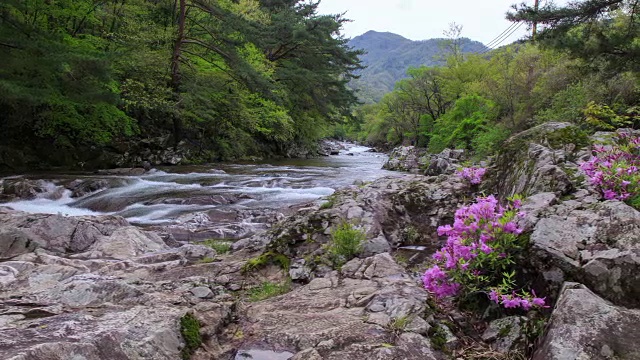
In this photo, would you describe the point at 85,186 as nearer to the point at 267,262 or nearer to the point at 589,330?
the point at 267,262

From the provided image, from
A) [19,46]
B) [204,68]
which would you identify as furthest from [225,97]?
[19,46]

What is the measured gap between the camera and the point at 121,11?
65.8ft

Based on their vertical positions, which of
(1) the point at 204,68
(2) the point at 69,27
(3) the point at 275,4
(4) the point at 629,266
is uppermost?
(3) the point at 275,4

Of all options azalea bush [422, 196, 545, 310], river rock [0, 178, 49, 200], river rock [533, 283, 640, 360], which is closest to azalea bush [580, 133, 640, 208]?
azalea bush [422, 196, 545, 310]

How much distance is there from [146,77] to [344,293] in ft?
63.9

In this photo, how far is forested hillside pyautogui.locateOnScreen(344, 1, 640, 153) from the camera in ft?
28.4

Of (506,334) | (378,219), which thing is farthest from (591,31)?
(506,334)

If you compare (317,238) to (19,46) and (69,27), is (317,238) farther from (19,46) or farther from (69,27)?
(69,27)

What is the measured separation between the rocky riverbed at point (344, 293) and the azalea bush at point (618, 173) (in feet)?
0.55

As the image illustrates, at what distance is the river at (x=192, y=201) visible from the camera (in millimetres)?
9141

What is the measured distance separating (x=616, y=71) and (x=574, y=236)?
326 inches

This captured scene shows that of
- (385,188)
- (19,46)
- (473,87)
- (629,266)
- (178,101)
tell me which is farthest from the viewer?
(473,87)

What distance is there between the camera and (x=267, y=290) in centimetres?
430

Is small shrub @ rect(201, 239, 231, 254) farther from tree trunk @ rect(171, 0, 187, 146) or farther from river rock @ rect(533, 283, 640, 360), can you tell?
tree trunk @ rect(171, 0, 187, 146)
